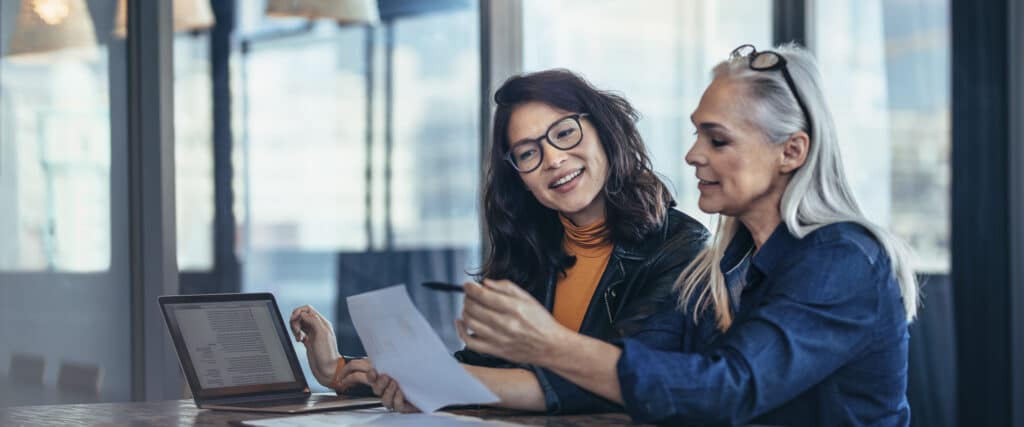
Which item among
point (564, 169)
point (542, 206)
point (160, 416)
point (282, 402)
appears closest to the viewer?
point (160, 416)

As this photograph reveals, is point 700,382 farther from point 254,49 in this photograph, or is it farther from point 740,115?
point 254,49

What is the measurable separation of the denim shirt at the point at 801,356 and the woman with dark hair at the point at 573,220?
43 cm

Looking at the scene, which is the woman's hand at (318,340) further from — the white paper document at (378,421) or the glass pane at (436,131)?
the glass pane at (436,131)

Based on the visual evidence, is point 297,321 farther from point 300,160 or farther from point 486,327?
point 300,160

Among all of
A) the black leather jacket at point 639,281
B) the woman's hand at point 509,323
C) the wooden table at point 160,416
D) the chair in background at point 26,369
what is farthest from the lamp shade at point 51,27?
the woman's hand at point 509,323

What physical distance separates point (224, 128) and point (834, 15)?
2.56 meters

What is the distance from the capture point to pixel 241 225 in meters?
3.59

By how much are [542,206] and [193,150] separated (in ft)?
4.49

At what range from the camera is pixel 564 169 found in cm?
232

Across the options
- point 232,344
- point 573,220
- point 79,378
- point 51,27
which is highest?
point 51,27

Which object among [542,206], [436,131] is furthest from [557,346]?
[436,131]

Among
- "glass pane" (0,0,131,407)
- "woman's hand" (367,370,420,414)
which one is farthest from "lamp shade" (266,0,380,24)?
"woman's hand" (367,370,420,414)

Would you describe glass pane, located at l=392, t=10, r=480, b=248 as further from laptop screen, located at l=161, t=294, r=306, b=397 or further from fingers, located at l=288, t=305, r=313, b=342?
laptop screen, located at l=161, t=294, r=306, b=397

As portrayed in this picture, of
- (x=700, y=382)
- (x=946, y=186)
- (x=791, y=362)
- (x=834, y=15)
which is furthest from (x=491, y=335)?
(x=834, y=15)
